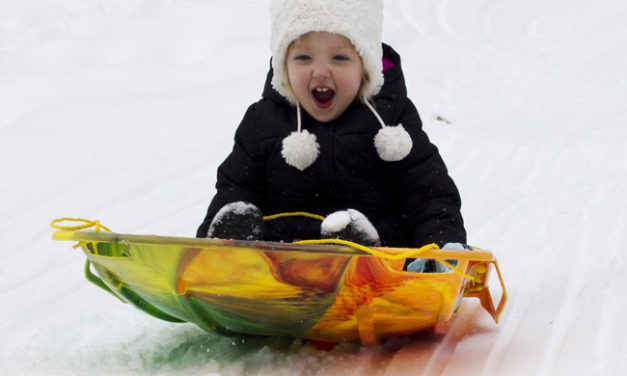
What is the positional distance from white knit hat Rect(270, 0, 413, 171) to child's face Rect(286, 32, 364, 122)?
3cm

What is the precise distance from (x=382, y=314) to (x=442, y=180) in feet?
2.03

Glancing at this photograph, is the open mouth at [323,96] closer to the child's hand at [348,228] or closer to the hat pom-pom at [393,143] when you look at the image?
the hat pom-pom at [393,143]

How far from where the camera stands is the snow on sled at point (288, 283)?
157 centimetres

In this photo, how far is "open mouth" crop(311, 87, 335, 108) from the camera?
2.23m


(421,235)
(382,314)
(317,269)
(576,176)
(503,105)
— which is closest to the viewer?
(317,269)

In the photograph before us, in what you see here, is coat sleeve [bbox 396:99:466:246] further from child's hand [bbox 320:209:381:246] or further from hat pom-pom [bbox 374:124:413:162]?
child's hand [bbox 320:209:381:246]

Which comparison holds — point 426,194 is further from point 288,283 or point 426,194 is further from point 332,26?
point 288,283

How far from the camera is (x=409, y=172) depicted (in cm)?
227

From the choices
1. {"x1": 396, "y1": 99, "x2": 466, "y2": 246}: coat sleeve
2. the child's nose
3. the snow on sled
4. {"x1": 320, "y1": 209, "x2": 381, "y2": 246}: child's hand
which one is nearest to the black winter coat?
{"x1": 396, "y1": 99, "x2": 466, "y2": 246}: coat sleeve

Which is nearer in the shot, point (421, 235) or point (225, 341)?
point (225, 341)

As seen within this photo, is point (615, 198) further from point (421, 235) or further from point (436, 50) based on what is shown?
point (436, 50)

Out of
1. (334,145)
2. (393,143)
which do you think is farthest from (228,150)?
(393,143)

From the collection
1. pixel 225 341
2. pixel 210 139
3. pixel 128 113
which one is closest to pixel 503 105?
pixel 210 139

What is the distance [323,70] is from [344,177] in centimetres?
31
